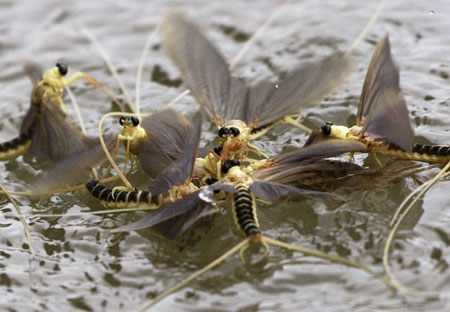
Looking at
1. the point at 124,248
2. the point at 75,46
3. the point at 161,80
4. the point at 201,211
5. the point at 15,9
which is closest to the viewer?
the point at 201,211

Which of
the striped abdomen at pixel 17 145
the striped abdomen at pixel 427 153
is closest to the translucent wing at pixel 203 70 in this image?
the striped abdomen at pixel 427 153

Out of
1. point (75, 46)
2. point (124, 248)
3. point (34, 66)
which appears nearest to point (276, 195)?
point (124, 248)

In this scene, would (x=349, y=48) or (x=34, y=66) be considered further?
(x=349, y=48)

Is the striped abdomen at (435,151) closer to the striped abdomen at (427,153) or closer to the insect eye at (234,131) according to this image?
the striped abdomen at (427,153)

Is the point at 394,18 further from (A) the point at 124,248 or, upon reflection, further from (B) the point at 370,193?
(A) the point at 124,248

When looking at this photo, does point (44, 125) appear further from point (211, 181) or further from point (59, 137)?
point (211, 181)

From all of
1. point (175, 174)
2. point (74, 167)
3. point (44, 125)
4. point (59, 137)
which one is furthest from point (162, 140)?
point (44, 125)
